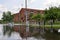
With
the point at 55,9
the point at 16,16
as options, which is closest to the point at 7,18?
the point at 16,16

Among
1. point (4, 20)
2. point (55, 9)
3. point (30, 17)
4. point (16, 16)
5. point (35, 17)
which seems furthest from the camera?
point (16, 16)

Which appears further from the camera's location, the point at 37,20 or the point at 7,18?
the point at 7,18

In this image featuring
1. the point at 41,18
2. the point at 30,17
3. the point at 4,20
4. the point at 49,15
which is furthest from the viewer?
the point at 4,20

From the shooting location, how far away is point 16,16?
74688 millimetres

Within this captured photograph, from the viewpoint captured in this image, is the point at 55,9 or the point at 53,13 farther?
the point at 55,9

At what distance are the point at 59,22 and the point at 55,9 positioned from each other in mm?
5822

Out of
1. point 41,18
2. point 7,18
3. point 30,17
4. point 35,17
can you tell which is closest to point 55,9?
point 41,18

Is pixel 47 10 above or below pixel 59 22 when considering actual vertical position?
above

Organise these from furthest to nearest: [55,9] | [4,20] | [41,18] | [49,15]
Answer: [4,20]
[41,18]
[55,9]
[49,15]

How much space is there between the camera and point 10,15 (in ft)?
219

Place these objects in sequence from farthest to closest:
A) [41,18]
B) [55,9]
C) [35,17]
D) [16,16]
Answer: [16,16] < [35,17] < [41,18] < [55,9]

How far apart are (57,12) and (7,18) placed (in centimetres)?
2559

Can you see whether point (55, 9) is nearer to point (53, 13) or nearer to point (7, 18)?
point (53, 13)

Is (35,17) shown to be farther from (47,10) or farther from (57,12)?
(57,12)
